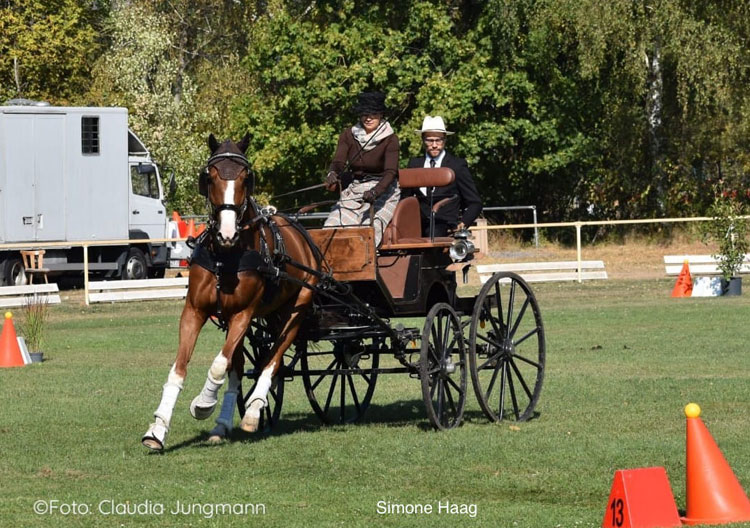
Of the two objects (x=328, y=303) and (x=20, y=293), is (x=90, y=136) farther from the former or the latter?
(x=328, y=303)

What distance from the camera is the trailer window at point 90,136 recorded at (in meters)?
34.7

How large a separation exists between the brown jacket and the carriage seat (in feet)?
0.44

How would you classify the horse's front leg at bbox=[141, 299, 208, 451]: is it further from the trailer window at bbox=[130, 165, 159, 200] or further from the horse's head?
the trailer window at bbox=[130, 165, 159, 200]

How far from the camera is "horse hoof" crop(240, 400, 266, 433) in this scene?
10.1 m

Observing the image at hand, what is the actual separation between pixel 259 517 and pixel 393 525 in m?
0.77

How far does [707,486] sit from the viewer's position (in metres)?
7.32

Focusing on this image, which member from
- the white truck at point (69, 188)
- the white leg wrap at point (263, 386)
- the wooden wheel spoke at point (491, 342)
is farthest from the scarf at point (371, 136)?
the white truck at point (69, 188)

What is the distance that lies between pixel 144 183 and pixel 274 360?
89.0ft

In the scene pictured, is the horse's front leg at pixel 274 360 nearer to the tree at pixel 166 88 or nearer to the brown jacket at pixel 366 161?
the brown jacket at pixel 366 161

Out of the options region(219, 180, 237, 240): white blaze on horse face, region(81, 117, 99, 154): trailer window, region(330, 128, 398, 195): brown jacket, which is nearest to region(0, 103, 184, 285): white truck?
region(81, 117, 99, 154): trailer window

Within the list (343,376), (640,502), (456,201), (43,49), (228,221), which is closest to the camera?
(640,502)

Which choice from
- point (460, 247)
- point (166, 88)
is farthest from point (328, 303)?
point (166, 88)

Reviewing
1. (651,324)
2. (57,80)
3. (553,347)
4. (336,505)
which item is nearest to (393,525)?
(336,505)

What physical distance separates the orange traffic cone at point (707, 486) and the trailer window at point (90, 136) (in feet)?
94.7
